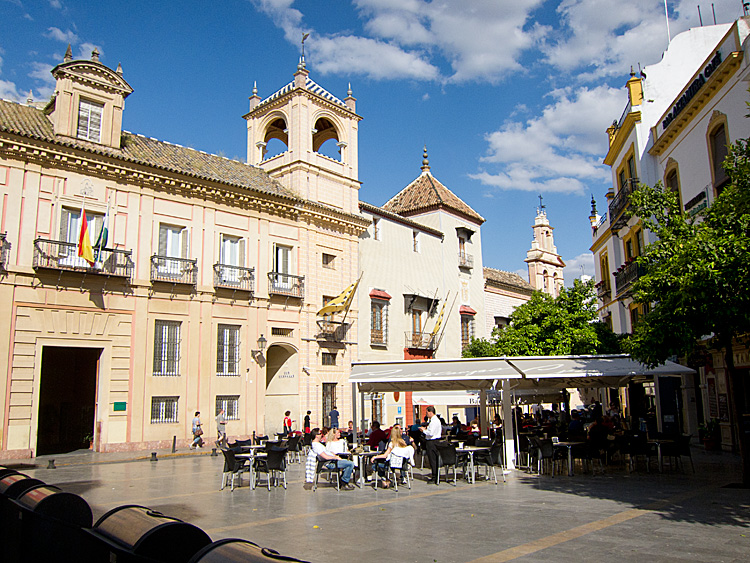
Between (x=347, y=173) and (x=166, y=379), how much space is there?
14390 millimetres

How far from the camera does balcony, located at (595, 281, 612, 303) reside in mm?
36700

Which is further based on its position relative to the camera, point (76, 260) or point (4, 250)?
point (76, 260)

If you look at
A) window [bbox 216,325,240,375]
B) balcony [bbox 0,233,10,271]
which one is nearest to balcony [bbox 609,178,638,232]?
window [bbox 216,325,240,375]

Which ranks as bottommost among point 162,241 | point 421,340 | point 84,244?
point 421,340

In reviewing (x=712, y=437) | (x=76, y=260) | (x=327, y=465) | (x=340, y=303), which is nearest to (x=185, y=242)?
(x=76, y=260)

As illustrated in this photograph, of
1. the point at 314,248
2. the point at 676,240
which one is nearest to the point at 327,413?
the point at 314,248

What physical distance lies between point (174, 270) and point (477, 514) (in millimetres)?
17420

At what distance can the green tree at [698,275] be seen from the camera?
10445 millimetres

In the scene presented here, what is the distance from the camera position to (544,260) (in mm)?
60719

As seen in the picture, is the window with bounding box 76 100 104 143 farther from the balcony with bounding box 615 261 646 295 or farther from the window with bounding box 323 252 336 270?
the balcony with bounding box 615 261 646 295

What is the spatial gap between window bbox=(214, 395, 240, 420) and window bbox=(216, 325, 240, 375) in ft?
3.22

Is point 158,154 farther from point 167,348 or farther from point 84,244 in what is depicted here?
point 167,348

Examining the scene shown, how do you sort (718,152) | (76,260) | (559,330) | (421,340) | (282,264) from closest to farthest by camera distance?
(718,152), (76,260), (559,330), (282,264), (421,340)

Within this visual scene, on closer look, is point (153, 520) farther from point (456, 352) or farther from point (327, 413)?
point (456, 352)
